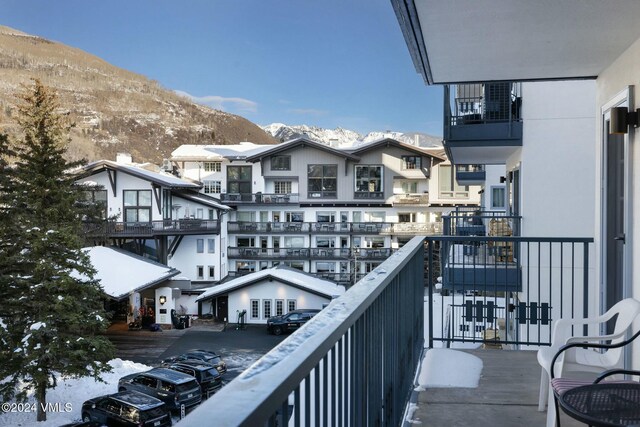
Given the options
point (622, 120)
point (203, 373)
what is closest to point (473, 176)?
point (203, 373)

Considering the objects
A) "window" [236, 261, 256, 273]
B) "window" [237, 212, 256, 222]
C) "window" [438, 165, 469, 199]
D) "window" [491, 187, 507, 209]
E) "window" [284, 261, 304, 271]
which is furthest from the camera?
"window" [237, 212, 256, 222]

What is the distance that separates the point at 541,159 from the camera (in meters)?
9.94

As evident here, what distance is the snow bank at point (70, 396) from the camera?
51.9 feet

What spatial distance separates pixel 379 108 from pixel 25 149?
16576cm

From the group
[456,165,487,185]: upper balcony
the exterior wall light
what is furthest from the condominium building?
the exterior wall light

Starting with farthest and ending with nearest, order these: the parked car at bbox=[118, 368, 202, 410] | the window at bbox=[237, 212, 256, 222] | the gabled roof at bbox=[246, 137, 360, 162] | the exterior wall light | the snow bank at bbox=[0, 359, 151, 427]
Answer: the window at bbox=[237, 212, 256, 222] → the gabled roof at bbox=[246, 137, 360, 162] → the snow bank at bbox=[0, 359, 151, 427] → the parked car at bbox=[118, 368, 202, 410] → the exterior wall light

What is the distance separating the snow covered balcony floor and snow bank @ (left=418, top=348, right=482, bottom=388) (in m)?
0.07

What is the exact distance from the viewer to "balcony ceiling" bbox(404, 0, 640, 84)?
125 inches

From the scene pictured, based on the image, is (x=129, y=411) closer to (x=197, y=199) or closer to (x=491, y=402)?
(x=491, y=402)

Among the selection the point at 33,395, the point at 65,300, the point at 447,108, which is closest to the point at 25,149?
the point at 65,300

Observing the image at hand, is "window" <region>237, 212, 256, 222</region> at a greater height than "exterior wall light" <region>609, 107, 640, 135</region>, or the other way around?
"exterior wall light" <region>609, 107, 640, 135</region>

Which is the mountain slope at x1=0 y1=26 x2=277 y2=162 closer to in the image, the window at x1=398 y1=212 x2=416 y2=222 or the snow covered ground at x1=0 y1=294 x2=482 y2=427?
the window at x1=398 y1=212 x2=416 y2=222

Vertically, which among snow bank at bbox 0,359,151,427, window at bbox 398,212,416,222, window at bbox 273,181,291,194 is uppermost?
window at bbox 273,181,291,194

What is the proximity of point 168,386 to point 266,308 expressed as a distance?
13.0 meters
